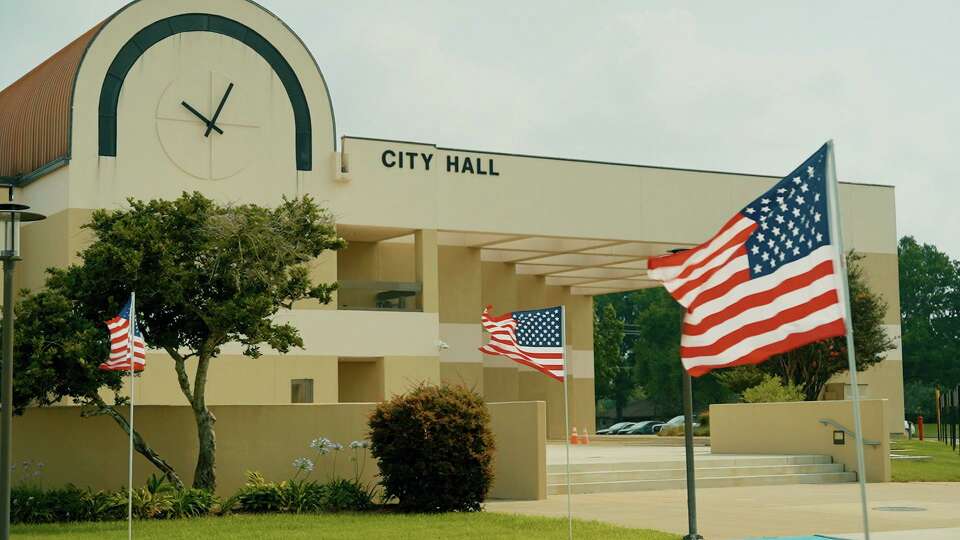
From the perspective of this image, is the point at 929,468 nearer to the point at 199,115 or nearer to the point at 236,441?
the point at 236,441

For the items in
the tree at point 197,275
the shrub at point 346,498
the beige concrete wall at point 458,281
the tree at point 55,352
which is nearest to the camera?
the tree at point 55,352

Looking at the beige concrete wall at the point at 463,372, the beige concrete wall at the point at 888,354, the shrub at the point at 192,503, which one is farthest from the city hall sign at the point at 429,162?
the shrub at the point at 192,503

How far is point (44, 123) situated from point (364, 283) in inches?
387

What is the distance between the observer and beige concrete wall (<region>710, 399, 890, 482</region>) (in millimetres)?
28984

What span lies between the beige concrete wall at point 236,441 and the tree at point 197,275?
675mm

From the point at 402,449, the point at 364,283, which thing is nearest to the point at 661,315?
the point at 364,283

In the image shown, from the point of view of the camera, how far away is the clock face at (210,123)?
34.1 m

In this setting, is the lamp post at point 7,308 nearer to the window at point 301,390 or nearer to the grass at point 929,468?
the window at point 301,390

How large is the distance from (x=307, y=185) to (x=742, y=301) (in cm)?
2545

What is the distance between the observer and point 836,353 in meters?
39.8

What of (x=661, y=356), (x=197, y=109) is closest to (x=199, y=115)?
(x=197, y=109)

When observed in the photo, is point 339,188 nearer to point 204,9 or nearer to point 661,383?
point 204,9

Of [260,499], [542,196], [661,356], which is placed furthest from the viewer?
[661,356]

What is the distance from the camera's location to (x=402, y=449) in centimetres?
2150
